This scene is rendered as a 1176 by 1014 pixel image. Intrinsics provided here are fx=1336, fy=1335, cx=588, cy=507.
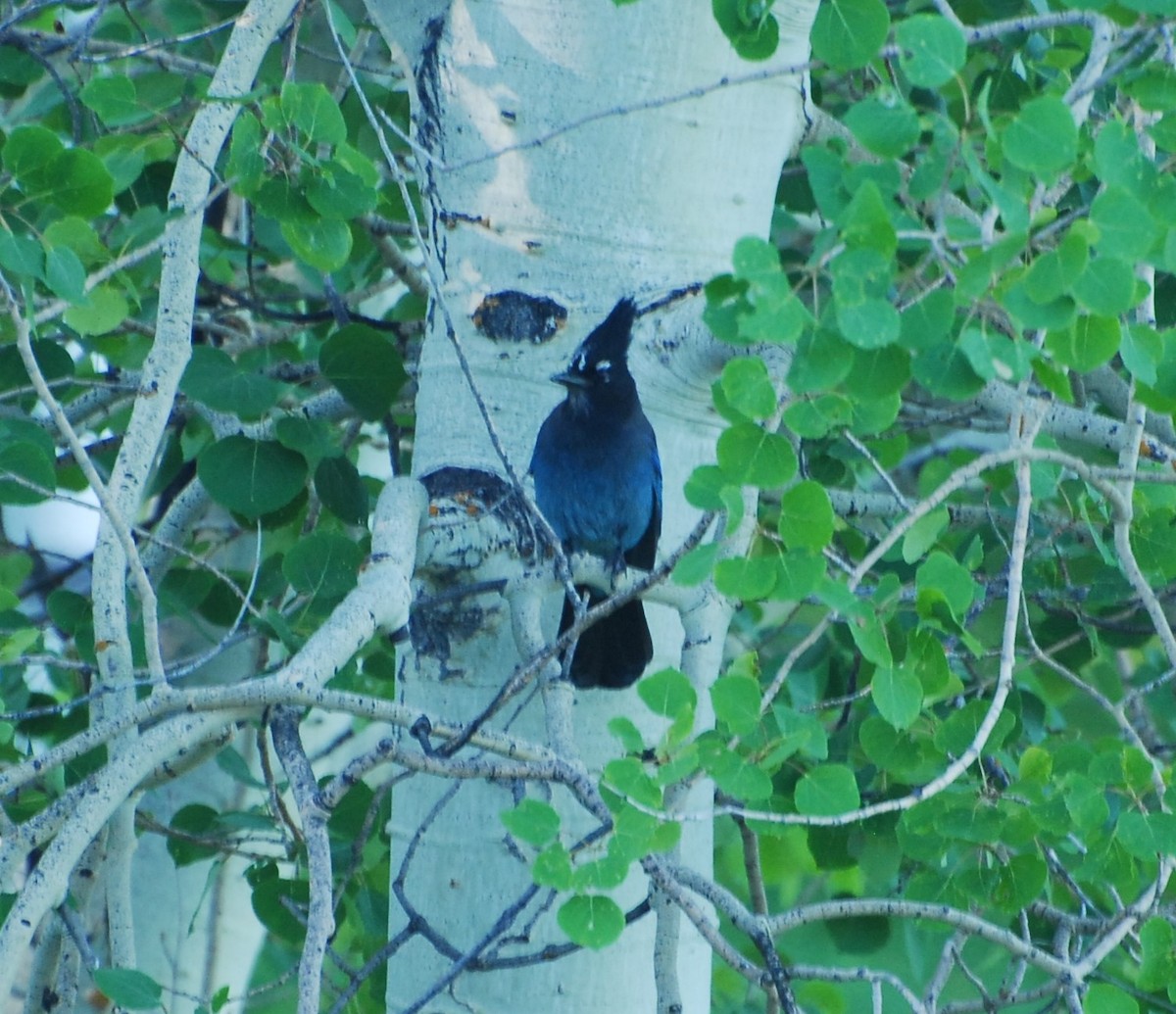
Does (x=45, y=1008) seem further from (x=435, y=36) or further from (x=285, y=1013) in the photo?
(x=285, y=1013)

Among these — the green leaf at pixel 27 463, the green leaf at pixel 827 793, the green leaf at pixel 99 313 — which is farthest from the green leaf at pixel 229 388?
the green leaf at pixel 827 793

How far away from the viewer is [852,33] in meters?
1.21

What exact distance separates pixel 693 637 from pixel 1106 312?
596 millimetres

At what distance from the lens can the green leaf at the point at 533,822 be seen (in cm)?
111

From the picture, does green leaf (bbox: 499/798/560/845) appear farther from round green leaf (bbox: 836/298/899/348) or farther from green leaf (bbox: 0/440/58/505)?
green leaf (bbox: 0/440/58/505)

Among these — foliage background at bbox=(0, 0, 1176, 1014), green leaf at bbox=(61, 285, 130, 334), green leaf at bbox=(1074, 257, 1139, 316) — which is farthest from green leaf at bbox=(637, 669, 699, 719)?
green leaf at bbox=(61, 285, 130, 334)

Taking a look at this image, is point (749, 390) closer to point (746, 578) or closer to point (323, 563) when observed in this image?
point (746, 578)

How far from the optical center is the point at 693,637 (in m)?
1.42

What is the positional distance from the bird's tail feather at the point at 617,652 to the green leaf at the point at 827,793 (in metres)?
0.40

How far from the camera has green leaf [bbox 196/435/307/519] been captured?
1763 mm

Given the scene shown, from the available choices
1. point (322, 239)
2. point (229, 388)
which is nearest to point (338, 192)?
point (322, 239)

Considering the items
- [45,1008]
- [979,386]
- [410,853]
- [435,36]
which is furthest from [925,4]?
[45,1008]

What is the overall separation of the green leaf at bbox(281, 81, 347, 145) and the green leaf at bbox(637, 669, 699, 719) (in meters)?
0.68

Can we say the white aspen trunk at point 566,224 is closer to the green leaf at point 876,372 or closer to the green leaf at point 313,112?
the green leaf at point 313,112
